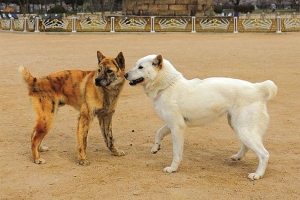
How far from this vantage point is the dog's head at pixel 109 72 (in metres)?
6.09

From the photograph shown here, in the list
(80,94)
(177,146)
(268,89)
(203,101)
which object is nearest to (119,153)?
(80,94)

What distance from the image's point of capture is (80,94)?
6457 millimetres

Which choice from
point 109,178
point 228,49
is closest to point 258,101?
point 109,178

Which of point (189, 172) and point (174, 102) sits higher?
point (174, 102)

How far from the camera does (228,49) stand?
22.0 metres

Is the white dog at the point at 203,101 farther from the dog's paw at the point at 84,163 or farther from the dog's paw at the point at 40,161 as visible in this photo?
the dog's paw at the point at 40,161

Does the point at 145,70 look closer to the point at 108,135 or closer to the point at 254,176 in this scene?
the point at 108,135

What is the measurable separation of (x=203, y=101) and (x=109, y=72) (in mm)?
1213

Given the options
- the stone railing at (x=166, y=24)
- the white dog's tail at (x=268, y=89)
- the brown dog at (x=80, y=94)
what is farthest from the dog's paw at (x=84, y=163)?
the stone railing at (x=166, y=24)

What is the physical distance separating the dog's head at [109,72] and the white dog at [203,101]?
33 cm

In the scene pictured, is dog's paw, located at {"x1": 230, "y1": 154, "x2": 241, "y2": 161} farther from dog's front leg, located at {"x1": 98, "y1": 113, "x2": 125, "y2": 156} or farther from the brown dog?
the brown dog

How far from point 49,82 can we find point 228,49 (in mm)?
16378

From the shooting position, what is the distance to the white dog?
577 centimetres

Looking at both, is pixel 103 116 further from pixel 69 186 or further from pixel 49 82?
pixel 69 186
